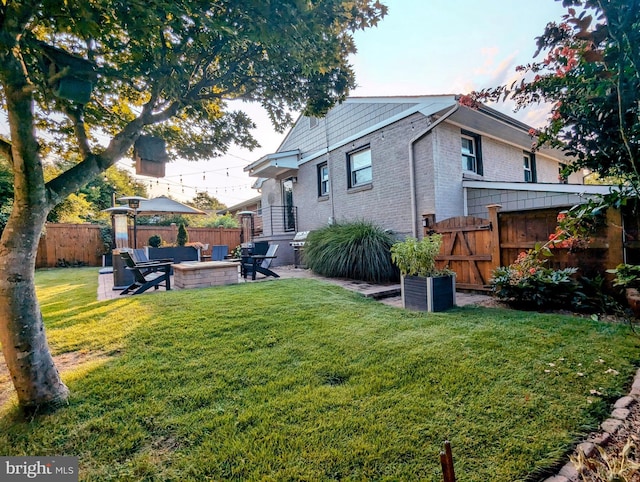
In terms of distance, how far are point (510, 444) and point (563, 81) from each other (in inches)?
99.5

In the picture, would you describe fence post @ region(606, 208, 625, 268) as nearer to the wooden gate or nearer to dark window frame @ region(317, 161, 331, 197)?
the wooden gate

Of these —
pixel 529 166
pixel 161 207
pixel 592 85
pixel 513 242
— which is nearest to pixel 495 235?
pixel 513 242

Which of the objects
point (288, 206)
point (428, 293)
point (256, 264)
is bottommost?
point (428, 293)

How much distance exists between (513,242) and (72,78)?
6.10m

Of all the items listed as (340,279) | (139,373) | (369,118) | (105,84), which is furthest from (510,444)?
(369,118)

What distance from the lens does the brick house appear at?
711 centimetres

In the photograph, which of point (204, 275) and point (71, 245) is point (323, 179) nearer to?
point (204, 275)

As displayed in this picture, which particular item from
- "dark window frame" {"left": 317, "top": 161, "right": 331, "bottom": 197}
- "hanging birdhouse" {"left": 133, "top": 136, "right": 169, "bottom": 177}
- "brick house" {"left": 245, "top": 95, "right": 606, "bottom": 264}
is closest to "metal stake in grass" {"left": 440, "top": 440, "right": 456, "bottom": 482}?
"hanging birdhouse" {"left": 133, "top": 136, "right": 169, "bottom": 177}

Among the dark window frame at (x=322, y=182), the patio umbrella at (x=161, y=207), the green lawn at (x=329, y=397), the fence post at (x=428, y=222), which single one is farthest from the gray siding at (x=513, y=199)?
the patio umbrella at (x=161, y=207)

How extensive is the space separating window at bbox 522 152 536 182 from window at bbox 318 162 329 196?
675cm

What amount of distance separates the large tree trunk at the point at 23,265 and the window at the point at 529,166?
40.2ft

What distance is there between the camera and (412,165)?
7.59m

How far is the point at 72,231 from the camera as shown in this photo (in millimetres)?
13336

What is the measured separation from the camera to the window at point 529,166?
1033 cm
